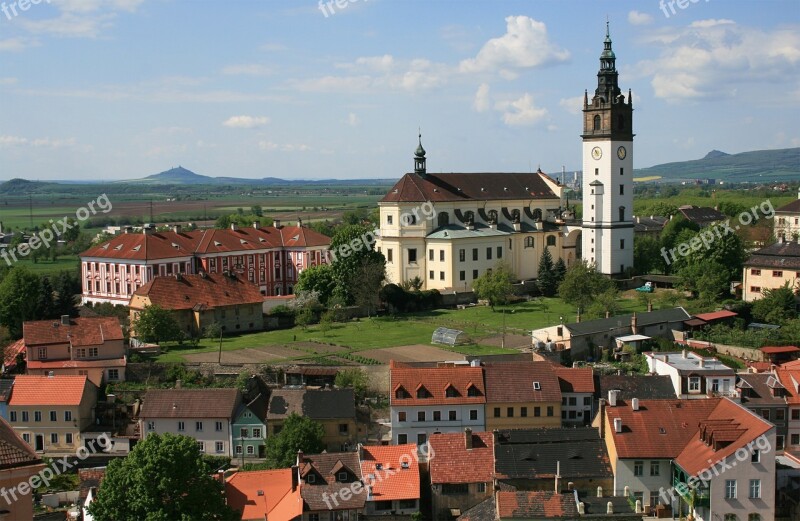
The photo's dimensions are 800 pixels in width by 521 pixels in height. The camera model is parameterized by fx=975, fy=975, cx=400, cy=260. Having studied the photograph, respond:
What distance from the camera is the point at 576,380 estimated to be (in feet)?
140

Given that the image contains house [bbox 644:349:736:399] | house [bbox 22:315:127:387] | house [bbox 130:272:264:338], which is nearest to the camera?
house [bbox 644:349:736:399]

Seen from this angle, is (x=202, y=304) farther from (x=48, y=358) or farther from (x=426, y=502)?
(x=426, y=502)

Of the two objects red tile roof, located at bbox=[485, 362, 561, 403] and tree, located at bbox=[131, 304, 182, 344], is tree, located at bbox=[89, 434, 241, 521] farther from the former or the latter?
tree, located at bbox=[131, 304, 182, 344]

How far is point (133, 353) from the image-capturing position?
53188 millimetres

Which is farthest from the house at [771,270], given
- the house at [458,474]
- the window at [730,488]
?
the house at [458,474]

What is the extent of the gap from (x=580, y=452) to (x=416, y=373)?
908 cm

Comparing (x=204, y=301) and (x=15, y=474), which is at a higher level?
(x=15, y=474)

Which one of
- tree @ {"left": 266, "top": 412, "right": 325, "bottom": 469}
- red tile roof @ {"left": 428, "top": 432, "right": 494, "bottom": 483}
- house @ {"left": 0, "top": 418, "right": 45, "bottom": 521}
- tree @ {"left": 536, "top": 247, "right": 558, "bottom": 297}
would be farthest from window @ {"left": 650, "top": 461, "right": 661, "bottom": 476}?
tree @ {"left": 536, "top": 247, "right": 558, "bottom": 297}

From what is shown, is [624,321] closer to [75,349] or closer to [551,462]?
[551,462]

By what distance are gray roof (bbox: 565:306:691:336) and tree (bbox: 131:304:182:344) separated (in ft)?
75.0

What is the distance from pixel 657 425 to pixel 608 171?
43.8m

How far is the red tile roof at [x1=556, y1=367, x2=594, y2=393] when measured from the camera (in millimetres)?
42344

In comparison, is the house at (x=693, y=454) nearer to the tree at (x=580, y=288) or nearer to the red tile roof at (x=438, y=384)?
the red tile roof at (x=438, y=384)

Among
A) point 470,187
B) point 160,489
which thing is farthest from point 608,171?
point 160,489
